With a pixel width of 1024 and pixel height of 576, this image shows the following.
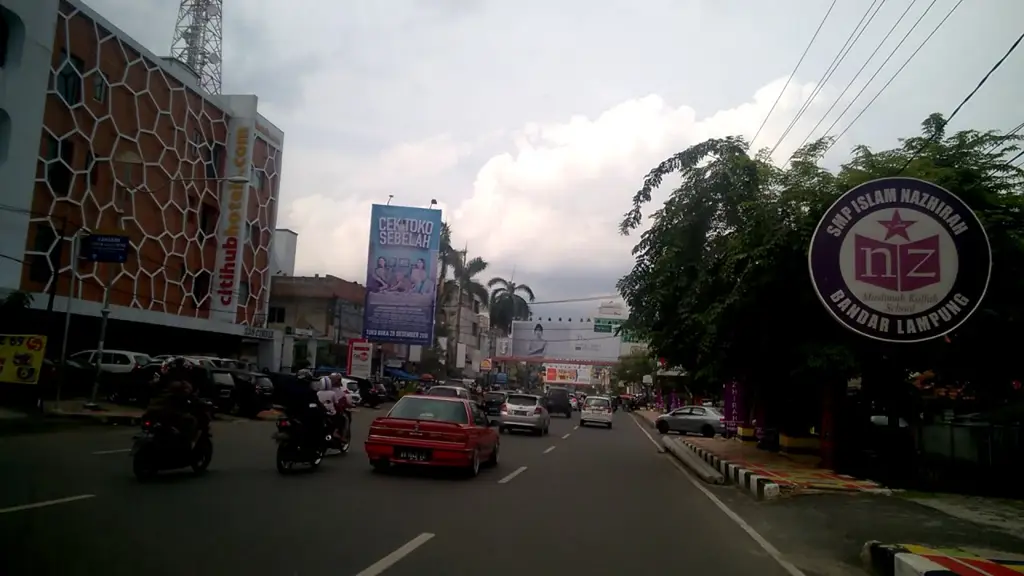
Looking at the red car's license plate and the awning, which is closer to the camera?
the red car's license plate

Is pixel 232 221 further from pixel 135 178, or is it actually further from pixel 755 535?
pixel 755 535

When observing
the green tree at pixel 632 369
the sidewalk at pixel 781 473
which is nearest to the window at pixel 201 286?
the sidewalk at pixel 781 473

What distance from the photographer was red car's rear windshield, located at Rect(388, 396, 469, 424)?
44.7ft

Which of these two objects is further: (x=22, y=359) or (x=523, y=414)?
(x=523, y=414)

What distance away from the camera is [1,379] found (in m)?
19.1

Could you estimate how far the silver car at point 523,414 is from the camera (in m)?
27.4

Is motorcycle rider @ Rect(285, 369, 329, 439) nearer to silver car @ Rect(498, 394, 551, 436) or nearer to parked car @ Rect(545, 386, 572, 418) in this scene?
silver car @ Rect(498, 394, 551, 436)

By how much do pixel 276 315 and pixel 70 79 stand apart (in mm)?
25146

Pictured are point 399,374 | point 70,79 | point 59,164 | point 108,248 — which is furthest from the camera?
point 399,374

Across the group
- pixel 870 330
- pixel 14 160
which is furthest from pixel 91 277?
pixel 870 330

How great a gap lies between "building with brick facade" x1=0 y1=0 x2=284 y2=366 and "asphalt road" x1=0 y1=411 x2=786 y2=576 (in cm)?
1296

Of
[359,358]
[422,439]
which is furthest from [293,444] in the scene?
[359,358]

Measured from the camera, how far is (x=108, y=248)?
22.1 meters

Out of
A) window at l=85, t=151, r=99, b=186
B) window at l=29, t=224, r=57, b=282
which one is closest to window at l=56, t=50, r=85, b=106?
window at l=85, t=151, r=99, b=186
